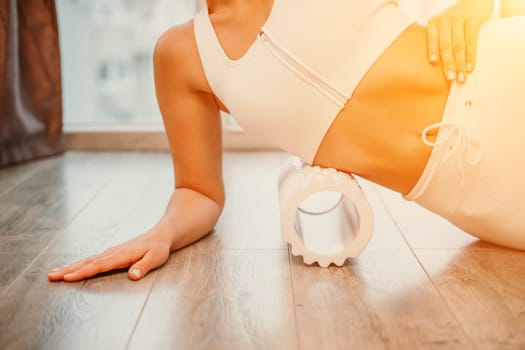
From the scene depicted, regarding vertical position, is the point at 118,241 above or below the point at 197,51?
below

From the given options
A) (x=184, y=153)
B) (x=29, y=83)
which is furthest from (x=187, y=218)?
(x=29, y=83)

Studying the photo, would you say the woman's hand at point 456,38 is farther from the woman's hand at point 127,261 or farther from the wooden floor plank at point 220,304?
the woman's hand at point 127,261

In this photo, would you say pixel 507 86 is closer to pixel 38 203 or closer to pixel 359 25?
pixel 359 25

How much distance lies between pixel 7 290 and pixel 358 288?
1.88 feet

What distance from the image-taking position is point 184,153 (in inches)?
55.8

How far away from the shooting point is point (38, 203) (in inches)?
67.3

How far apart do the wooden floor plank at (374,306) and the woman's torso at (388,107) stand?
160 mm

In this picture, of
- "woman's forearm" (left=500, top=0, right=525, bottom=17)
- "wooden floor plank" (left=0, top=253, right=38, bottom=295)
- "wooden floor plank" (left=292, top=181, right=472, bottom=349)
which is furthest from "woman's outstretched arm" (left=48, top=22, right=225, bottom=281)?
"woman's forearm" (left=500, top=0, right=525, bottom=17)

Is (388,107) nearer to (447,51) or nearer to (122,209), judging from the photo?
(447,51)

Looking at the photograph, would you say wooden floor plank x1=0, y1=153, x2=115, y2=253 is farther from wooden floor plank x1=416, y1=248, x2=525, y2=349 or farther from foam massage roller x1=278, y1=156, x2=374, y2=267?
wooden floor plank x1=416, y1=248, x2=525, y2=349

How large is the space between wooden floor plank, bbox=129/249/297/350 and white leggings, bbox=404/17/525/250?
32cm

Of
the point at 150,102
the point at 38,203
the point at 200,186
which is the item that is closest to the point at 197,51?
the point at 200,186

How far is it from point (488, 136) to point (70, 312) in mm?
714

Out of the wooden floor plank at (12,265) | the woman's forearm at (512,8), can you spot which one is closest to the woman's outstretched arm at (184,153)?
the wooden floor plank at (12,265)
